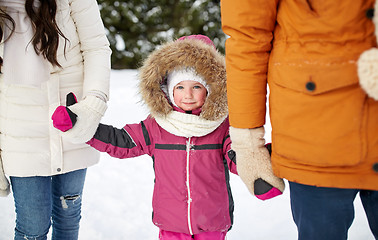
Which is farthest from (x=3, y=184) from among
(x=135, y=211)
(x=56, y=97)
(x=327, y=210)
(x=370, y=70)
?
(x=370, y=70)

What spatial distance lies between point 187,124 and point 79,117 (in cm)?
52

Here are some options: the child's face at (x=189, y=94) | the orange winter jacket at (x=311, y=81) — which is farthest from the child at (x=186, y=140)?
the orange winter jacket at (x=311, y=81)

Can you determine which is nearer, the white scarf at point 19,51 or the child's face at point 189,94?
the white scarf at point 19,51

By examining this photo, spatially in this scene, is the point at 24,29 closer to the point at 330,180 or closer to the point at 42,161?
the point at 42,161

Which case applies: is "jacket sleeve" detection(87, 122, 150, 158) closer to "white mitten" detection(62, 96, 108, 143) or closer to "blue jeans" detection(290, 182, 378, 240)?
"white mitten" detection(62, 96, 108, 143)

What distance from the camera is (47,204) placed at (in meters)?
1.87

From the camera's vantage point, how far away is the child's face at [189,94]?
Answer: 6.22 feet

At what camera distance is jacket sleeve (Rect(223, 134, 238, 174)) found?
172 cm

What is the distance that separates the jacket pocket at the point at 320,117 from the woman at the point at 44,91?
981 millimetres

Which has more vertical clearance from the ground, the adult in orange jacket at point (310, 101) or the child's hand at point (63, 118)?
the adult in orange jacket at point (310, 101)

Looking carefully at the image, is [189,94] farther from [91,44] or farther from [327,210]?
[327,210]

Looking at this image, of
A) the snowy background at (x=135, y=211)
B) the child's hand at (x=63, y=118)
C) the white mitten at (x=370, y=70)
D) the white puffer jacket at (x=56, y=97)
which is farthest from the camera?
the snowy background at (x=135, y=211)

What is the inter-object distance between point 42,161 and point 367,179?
57.4 inches

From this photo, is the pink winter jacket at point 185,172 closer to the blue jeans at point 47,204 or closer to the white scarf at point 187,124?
the white scarf at point 187,124
